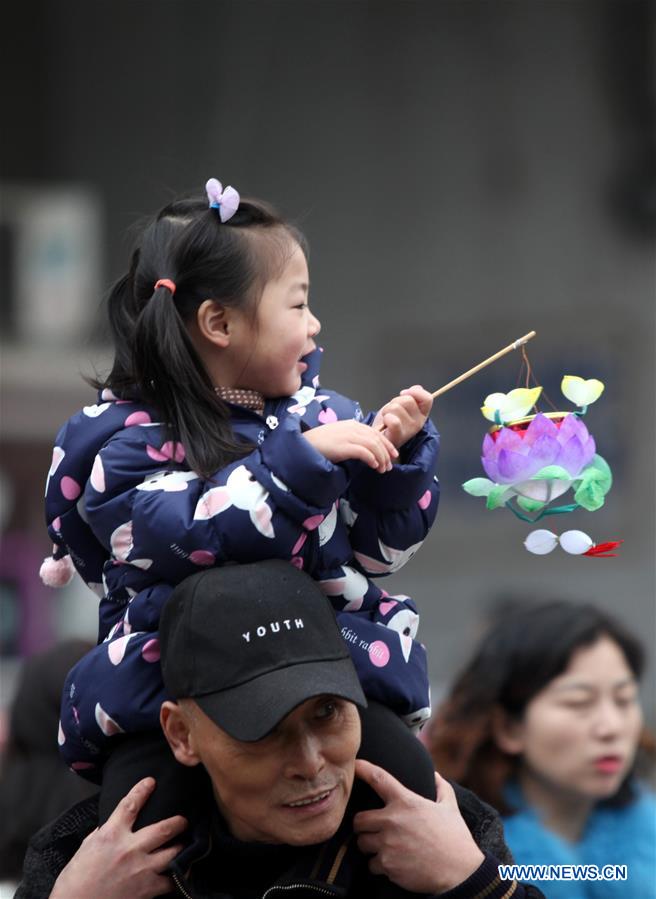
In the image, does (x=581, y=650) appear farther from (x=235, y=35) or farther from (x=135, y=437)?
(x=235, y=35)

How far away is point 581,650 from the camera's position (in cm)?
386

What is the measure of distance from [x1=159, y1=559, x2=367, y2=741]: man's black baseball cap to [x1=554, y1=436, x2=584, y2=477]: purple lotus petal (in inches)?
16.9

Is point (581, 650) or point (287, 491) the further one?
point (581, 650)

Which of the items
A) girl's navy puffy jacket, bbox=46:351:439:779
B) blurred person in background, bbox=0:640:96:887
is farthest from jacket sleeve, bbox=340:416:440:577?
blurred person in background, bbox=0:640:96:887

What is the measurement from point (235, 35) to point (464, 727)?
7573 mm

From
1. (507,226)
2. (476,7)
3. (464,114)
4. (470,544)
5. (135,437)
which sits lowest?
(470,544)

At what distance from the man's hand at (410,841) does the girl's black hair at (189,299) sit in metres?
0.54

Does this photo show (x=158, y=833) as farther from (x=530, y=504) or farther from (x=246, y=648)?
(x=530, y=504)

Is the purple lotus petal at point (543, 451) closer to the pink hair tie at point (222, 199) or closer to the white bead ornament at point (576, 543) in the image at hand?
the white bead ornament at point (576, 543)

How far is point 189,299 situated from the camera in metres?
2.36

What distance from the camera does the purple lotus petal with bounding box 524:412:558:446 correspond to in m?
2.27

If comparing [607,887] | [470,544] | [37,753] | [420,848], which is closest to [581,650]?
[607,887]

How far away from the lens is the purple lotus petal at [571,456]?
227 cm

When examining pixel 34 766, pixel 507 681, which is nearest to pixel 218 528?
pixel 34 766
